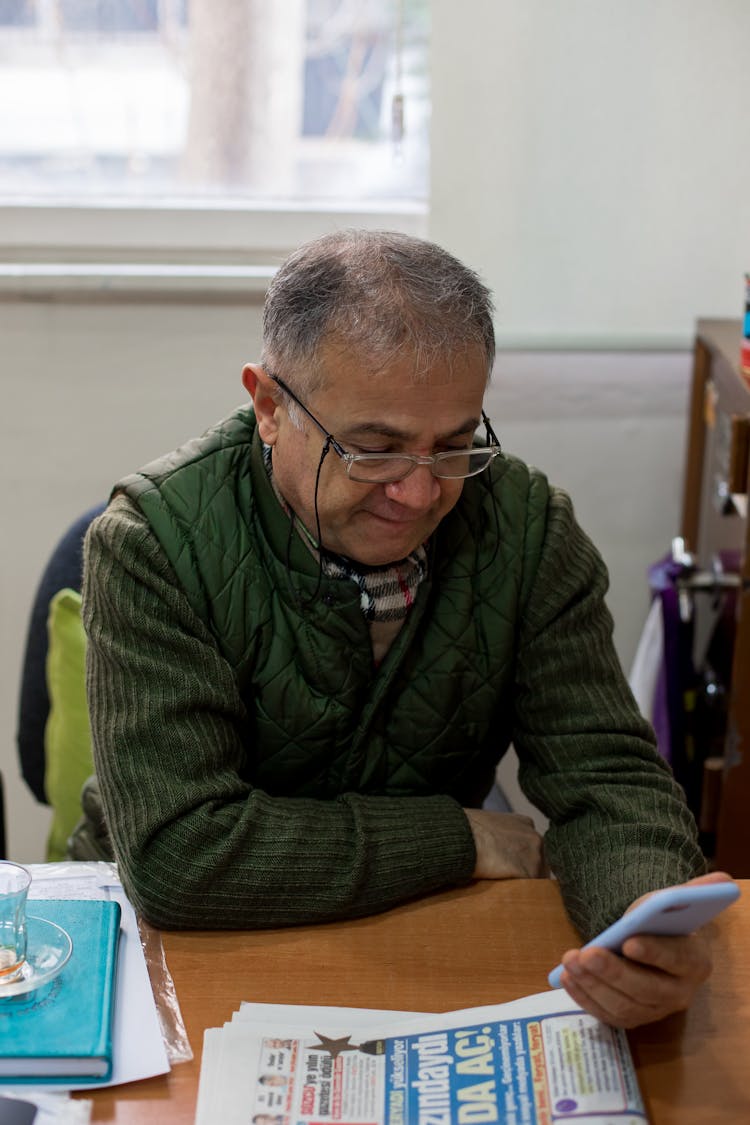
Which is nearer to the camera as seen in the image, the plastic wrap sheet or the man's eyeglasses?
the plastic wrap sheet

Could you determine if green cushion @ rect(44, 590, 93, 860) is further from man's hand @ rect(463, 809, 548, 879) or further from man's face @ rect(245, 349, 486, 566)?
man's hand @ rect(463, 809, 548, 879)

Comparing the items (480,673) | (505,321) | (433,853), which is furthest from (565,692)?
(505,321)

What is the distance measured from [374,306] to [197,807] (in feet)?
1.75

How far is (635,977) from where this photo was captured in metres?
1.07

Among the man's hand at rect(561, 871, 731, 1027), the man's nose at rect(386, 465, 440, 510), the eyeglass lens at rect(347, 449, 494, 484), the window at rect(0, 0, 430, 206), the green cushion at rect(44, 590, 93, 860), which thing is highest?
the window at rect(0, 0, 430, 206)

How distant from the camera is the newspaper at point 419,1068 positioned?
3.33 feet

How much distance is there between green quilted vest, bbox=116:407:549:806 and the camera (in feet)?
4.65

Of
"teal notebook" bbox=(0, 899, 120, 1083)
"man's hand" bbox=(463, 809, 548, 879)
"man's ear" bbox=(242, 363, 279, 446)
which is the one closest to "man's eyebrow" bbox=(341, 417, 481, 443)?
"man's ear" bbox=(242, 363, 279, 446)

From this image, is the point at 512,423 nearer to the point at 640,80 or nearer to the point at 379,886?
the point at 640,80

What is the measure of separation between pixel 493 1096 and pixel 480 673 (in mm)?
566

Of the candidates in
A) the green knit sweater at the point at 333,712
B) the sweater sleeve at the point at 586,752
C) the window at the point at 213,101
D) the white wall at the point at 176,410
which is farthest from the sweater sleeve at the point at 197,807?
the window at the point at 213,101

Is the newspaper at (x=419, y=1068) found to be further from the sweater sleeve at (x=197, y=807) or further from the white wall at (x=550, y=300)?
the white wall at (x=550, y=300)

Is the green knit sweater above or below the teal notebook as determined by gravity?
above

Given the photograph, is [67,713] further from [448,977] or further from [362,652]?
[448,977]
